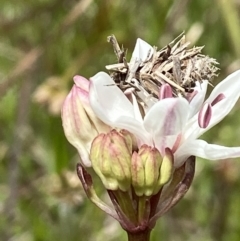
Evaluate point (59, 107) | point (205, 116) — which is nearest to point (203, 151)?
point (205, 116)

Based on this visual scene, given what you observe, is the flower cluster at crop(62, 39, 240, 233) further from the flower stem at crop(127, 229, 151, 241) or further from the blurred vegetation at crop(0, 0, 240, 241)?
the blurred vegetation at crop(0, 0, 240, 241)

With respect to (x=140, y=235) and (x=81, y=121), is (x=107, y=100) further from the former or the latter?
(x=140, y=235)

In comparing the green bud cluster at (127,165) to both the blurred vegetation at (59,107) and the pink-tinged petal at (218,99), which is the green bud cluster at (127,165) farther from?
the blurred vegetation at (59,107)

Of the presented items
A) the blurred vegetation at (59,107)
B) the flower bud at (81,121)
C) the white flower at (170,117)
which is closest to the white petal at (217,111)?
the white flower at (170,117)

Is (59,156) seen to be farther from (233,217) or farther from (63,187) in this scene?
(233,217)

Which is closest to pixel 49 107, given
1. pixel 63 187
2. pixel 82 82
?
pixel 63 187
